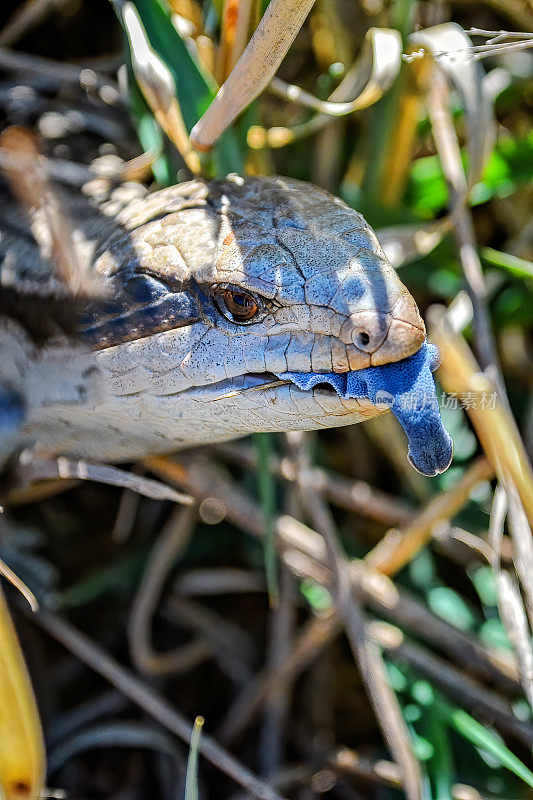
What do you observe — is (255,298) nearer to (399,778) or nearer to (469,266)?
(469,266)

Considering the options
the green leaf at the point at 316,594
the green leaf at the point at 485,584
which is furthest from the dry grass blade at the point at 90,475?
the green leaf at the point at 485,584

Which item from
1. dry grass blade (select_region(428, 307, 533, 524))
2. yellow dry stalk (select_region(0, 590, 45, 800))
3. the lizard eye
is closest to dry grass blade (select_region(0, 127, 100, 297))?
the lizard eye

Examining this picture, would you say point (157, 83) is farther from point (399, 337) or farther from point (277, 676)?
point (277, 676)

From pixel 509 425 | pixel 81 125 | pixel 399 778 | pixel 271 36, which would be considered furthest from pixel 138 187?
pixel 399 778

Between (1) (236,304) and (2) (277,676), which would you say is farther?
(2) (277,676)

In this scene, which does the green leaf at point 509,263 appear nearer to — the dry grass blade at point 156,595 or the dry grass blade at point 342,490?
the dry grass blade at point 342,490

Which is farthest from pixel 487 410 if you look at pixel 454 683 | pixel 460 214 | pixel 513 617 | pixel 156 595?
pixel 156 595
